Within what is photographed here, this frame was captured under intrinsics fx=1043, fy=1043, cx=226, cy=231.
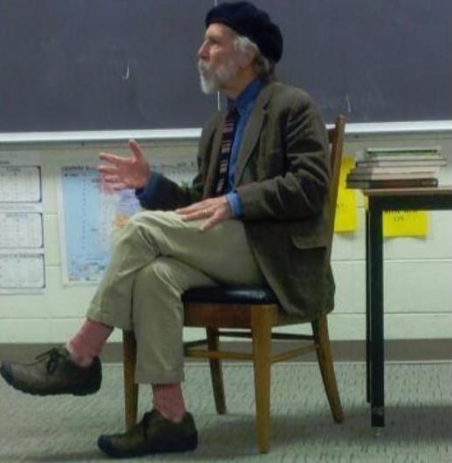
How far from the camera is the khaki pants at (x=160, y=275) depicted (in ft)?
8.31

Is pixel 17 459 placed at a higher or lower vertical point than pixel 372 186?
lower

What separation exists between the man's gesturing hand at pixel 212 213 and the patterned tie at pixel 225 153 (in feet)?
0.72

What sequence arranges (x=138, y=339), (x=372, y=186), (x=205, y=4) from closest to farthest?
1. (x=138, y=339)
2. (x=372, y=186)
3. (x=205, y=4)

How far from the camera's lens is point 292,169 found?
2.64 meters

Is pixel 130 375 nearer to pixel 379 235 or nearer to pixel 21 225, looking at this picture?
pixel 379 235

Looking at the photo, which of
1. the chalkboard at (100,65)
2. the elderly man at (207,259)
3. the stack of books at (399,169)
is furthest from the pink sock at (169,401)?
the chalkboard at (100,65)

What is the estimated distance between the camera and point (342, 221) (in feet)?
12.1

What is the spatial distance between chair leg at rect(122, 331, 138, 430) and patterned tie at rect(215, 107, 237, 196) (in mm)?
473

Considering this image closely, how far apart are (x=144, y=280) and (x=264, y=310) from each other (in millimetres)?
303

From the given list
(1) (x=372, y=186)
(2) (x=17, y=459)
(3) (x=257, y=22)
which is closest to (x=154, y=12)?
(3) (x=257, y=22)

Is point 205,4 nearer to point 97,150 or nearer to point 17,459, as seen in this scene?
point 97,150

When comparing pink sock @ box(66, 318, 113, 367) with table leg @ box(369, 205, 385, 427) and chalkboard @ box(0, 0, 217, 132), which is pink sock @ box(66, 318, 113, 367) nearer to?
table leg @ box(369, 205, 385, 427)

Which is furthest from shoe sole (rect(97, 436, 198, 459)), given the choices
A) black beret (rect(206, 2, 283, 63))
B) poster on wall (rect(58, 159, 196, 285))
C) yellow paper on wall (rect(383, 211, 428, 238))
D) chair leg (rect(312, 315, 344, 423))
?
yellow paper on wall (rect(383, 211, 428, 238))

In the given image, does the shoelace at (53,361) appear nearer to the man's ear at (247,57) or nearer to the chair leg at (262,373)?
the chair leg at (262,373)
